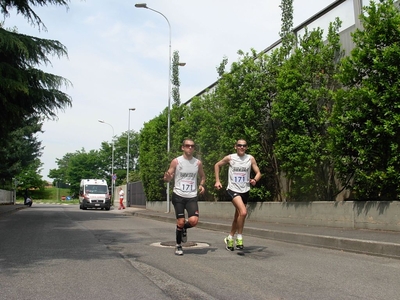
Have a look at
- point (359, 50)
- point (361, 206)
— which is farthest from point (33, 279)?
point (359, 50)

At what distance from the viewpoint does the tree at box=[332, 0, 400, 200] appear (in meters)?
9.12

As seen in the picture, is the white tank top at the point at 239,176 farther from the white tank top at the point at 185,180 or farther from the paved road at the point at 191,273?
the paved road at the point at 191,273

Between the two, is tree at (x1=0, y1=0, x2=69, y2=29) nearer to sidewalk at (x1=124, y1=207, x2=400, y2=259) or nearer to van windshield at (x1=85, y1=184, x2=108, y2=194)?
sidewalk at (x1=124, y1=207, x2=400, y2=259)

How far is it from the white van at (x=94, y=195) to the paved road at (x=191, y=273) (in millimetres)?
26291

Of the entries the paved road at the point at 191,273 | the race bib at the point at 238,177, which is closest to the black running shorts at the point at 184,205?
the paved road at the point at 191,273

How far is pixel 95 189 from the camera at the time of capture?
35500mm

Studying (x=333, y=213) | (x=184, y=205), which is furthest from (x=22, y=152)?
(x=184, y=205)

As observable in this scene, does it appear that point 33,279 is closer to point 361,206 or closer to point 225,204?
point 361,206

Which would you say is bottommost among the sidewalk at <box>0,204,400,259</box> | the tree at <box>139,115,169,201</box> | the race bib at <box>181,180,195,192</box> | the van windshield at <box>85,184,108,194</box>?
the sidewalk at <box>0,204,400,259</box>

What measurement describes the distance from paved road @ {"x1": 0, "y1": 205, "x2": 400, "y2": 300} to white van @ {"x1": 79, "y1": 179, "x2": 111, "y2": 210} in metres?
26.3

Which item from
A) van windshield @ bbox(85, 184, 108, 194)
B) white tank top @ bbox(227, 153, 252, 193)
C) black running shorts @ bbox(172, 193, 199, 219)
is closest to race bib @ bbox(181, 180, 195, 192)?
black running shorts @ bbox(172, 193, 199, 219)

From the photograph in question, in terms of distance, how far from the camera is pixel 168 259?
675 cm

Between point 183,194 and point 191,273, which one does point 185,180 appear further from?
point 191,273

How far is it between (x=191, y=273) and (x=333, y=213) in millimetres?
6452
